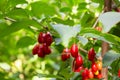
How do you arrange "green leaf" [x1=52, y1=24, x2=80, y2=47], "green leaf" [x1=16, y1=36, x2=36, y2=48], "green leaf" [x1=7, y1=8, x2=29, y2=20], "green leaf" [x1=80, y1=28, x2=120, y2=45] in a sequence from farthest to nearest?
1. "green leaf" [x1=16, y1=36, x2=36, y2=48]
2. "green leaf" [x1=7, y1=8, x2=29, y2=20]
3. "green leaf" [x1=80, y1=28, x2=120, y2=45]
4. "green leaf" [x1=52, y1=24, x2=80, y2=47]

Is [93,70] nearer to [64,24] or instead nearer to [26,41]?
[64,24]

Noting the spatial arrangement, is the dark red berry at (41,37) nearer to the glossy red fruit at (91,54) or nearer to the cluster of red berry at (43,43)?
the cluster of red berry at (43,43)

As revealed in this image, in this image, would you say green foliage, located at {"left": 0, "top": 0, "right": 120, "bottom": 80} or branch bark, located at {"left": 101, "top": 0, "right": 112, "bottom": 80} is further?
branch bark, located at {"left": 101, "top": 0, "right": 112, "bottom": 80}

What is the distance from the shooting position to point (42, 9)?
1.01 m

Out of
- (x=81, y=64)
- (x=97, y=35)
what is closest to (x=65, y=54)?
(x=81, y=64)

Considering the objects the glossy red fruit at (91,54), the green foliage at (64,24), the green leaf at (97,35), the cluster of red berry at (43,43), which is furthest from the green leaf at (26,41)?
the green leaf at (97,35)

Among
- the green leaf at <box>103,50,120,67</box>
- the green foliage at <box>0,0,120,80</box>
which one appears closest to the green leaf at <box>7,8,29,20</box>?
the green foliage at <box>0,0,120,80</box>

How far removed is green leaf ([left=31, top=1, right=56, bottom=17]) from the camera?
99cm

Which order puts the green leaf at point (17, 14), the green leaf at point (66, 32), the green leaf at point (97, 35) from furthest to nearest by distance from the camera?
the green leaf at point (17, 14), the green leaf at point (97, 35), the green leaf at point (66, 32)

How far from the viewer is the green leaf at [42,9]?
990 mm

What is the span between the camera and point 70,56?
1017 millimetres

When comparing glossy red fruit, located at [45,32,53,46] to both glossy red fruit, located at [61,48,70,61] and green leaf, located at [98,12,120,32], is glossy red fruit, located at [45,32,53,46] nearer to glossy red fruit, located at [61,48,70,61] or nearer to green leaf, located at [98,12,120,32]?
glossy red fruit, located at [61,48,70,61]

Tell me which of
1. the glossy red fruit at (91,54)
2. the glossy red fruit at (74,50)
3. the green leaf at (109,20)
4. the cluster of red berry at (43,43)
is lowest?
the glossy red fruit at (91,54)

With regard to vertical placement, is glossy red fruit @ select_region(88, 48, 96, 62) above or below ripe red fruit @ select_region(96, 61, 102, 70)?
above
